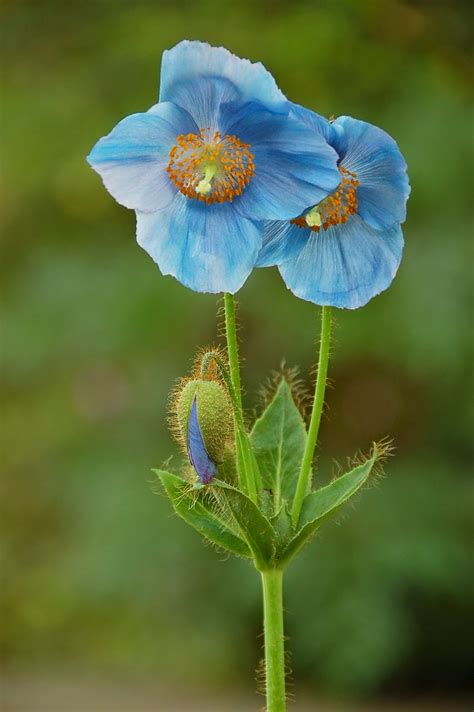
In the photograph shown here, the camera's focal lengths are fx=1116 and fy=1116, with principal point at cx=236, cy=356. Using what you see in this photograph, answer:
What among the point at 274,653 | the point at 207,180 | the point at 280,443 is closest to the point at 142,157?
the point at 207,180

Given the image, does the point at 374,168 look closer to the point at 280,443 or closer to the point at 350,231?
the point at 350,231

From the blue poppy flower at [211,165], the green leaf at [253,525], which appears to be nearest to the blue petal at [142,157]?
the blue poppy flower at [211,165]

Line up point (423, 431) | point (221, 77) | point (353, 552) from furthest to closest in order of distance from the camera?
point (423, 431) → point (353, 552) → point (221, 77)

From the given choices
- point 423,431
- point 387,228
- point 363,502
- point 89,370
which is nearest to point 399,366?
point 423,431

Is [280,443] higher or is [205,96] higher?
[205,96]

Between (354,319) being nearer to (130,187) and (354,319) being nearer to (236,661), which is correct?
(236,661)

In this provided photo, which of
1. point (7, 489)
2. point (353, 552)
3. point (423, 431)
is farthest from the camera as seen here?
point (7, 489)
